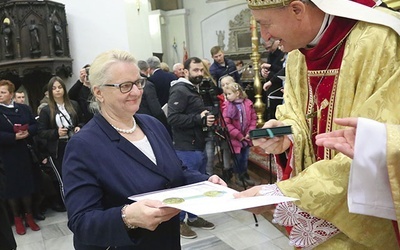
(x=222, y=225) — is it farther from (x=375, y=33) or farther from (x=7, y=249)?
(x=375, y=33)

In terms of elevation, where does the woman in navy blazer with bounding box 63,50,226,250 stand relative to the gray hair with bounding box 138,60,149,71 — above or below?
below

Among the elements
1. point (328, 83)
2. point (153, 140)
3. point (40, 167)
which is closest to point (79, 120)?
point (40, 167)

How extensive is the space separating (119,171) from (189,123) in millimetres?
2412

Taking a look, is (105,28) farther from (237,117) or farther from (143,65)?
(237,117)

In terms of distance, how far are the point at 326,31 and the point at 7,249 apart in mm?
2648

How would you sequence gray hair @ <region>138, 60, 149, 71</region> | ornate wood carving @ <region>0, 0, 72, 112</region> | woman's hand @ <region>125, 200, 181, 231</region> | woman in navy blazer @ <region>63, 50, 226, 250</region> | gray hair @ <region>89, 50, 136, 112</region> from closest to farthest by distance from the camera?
woman's hand @ <region>125, 200, 181, 231</region> → woman in navy blazer @ <region>63, 50, 226, 250</region> → gray hair @ <region>89, 50, 136, 112</region> → gray hair @ <region>138, 60, 149, 71</region> → ornate wood carving @ <region>0, 0, 72, 112</region>

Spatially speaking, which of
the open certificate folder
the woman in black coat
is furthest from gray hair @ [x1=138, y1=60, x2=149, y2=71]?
the open certificate folder

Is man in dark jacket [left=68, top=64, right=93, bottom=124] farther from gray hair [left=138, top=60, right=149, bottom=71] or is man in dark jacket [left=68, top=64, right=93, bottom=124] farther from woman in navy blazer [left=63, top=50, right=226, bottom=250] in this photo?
woman in navy blazer [left=63, top=50, right=226, bottom=250]

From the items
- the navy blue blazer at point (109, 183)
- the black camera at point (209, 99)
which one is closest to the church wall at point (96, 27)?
the black camera at point (209, 99)

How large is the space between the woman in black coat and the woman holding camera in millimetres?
207

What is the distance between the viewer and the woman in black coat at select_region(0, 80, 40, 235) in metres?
4.25

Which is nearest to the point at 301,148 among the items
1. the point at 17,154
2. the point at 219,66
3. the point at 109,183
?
the point at 109,183

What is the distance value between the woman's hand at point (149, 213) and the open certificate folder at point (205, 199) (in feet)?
0.10

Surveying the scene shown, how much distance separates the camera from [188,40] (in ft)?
47.7
